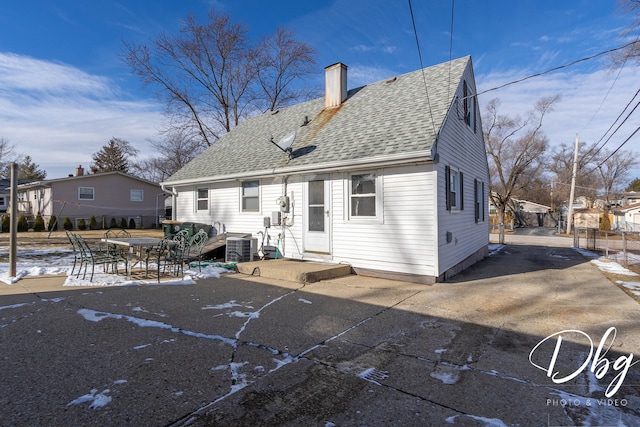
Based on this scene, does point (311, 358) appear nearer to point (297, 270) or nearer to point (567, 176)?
point (297, 270)

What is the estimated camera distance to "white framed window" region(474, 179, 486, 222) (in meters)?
11.7

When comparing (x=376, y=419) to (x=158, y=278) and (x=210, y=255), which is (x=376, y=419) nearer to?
(x=158, y=278)

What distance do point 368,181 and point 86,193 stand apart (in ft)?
80.6

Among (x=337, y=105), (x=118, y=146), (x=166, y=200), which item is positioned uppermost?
(x=118, y=146)

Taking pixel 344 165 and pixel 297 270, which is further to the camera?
pixel 344 165

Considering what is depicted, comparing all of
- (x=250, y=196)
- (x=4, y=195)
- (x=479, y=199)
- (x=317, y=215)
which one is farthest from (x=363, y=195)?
(x=4, y=195)

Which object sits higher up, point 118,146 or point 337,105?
point 118,146

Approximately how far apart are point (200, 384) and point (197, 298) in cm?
306

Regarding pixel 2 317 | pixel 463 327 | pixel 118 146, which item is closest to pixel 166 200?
pixel 118 146

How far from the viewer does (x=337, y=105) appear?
11398mm

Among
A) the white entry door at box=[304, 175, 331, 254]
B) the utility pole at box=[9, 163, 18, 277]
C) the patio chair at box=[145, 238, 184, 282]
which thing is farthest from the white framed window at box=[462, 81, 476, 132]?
the utility pole at box=[9, 163, 18, 277]

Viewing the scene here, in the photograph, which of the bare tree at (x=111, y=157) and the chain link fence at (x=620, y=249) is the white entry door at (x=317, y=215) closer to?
the chain link fence at (x=620, y=249)

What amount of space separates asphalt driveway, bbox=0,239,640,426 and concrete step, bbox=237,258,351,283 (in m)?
1.16

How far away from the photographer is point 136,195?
88.9 ft
